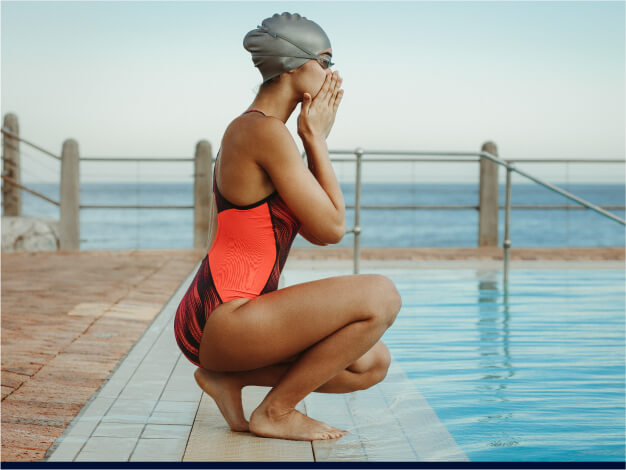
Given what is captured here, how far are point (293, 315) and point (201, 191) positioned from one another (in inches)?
249

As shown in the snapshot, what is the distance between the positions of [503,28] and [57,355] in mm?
17467

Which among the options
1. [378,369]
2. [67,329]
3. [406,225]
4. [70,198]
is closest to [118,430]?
[378,369]

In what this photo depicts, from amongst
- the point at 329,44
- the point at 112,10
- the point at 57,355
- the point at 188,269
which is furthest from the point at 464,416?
the point at 112,10

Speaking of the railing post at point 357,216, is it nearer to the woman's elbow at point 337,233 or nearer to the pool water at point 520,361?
the pool water at point 520,361

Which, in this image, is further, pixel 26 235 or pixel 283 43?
pixel 26 235

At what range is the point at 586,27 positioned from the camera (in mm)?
18594

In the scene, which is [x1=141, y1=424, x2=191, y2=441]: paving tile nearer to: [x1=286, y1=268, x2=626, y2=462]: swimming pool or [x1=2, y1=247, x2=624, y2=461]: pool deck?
[x1=2, y1=247, x2=624, y2=461]: pool deck

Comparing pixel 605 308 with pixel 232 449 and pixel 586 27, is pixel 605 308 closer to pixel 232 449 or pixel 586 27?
pixel 232 449

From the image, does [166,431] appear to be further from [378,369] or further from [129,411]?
[378,369]

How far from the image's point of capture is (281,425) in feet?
6.72

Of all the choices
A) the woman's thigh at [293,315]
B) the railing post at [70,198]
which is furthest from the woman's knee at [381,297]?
the railing post at [70,198]

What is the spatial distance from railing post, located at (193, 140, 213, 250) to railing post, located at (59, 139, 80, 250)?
124 centimetres

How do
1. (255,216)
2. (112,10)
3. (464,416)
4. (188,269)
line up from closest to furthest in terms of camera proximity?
(255,216)
(464,416)
(188,269)
(112,10)

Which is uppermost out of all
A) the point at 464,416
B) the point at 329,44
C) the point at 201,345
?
the point at 329,44
